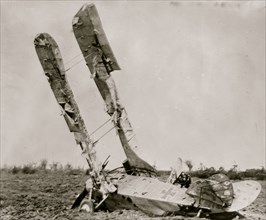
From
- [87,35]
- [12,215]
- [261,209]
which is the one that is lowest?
[261,209]

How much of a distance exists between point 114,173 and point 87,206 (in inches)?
53.8

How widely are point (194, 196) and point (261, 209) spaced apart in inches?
133

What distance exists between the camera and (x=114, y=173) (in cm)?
1123

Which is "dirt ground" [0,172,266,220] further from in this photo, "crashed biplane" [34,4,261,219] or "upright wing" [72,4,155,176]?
"upright wing" [72,4,155,176]

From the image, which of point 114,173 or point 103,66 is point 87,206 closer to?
point 114,173

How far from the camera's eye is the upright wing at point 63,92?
1052 cm

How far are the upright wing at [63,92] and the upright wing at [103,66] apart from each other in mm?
1256

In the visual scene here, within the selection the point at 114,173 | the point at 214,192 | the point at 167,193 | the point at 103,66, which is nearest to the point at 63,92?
the point at 103,66

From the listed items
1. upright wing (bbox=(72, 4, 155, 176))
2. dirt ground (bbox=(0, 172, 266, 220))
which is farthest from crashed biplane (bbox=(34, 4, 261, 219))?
dirt ground (bbox=(0, 172, 266, 220))

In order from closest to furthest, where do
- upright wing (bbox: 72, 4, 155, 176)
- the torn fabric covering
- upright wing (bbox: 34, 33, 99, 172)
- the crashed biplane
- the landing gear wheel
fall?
the torn fabric covering → the crashed biplane → the landing gear wheel → upright wing (bbox: 34, 33, 99, 172) → upright wing (bbox: 72, 4, 155, 176)

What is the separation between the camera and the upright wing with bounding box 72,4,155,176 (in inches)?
454

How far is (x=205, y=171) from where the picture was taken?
1956cm

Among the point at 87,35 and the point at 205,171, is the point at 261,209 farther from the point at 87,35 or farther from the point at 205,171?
the point at 205,171

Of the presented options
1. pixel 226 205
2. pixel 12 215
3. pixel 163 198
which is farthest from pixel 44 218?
pixel 226 205
